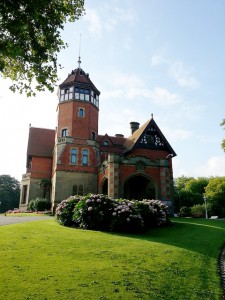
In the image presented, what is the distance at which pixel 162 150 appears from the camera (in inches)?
1277

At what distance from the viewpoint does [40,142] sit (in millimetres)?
40438

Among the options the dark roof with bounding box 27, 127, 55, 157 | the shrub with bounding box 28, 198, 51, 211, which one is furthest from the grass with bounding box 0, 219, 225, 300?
the dark roof with bounding box 27, 127, 55, 157

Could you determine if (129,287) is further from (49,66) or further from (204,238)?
(204,238)

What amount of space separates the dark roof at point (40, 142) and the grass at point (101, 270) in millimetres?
28692

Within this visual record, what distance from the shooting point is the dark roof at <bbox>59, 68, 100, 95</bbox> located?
116ft

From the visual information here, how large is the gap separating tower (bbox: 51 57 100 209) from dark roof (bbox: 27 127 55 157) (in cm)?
495

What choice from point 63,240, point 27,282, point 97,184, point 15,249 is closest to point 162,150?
point 97,184

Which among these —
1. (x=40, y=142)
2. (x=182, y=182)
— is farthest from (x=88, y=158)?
(x=182, y=182)

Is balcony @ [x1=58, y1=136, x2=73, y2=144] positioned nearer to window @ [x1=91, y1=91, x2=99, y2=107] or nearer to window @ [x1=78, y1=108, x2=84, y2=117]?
window @ [x1=78, y1=108, x2=84, y2=117]

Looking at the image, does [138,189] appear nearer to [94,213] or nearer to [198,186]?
[94,213]

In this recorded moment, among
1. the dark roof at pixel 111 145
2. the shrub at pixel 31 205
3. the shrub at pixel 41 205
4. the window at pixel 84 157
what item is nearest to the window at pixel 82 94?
the dark roof at pixel 111 145

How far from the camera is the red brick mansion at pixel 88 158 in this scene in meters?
26.5

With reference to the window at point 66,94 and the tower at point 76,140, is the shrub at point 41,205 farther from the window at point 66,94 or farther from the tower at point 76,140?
the window at point 66,94

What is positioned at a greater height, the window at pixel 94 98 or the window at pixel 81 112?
the window at pixel 94 98
